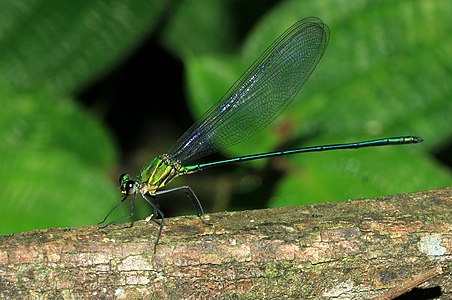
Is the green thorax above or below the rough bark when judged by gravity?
above

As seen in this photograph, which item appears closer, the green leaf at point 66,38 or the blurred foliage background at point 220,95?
the blurred foliage background at point 220,95

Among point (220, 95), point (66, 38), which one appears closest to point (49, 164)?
point (220, 95)

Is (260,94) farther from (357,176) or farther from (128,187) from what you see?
(128,187)

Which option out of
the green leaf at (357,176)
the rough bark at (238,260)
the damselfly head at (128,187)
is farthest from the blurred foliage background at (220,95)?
the rough bark at (238,260)

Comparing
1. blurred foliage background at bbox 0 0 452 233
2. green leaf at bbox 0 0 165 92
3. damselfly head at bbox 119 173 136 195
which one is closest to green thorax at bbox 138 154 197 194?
damselfly head at bbox 119 173 136 195

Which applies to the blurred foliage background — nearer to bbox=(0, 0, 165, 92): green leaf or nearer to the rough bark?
bbox=(0, 0, 165, 92): green leaf

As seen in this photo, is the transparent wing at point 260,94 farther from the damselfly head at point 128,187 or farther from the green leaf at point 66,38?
the green leaf at point 66,38

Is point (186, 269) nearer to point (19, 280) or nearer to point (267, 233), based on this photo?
point (267, 233)
